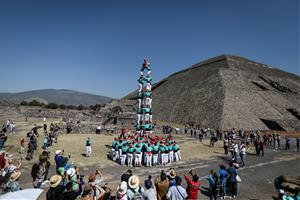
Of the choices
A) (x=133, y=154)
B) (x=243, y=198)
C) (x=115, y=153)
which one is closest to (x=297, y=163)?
(x=243, y=198)

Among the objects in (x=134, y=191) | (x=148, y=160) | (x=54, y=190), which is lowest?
(x=148, y=160)

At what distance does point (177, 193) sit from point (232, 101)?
43.7m

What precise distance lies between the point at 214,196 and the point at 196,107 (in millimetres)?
42246

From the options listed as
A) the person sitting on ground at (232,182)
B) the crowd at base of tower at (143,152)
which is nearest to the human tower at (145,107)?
the crowd at base of tower at (143,152)

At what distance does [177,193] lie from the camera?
20.7 feet

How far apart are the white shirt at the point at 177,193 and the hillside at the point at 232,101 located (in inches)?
1388

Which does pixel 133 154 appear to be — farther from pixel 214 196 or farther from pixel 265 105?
pixel 265 105

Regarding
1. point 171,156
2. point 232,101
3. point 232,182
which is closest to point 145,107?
point 171,156

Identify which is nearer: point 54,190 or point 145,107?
point 54,190

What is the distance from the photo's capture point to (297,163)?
59.4 feet

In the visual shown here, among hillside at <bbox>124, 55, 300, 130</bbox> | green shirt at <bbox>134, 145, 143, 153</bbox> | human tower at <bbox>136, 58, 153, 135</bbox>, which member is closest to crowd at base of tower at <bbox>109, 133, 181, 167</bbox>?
green shirt at <bbox>134, 145, 143, 153</bbox>

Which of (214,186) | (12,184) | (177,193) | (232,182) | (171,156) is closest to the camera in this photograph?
(177,193)

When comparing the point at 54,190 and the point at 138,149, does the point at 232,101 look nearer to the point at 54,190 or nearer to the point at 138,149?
the point at 138,149

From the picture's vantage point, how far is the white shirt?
629cm
